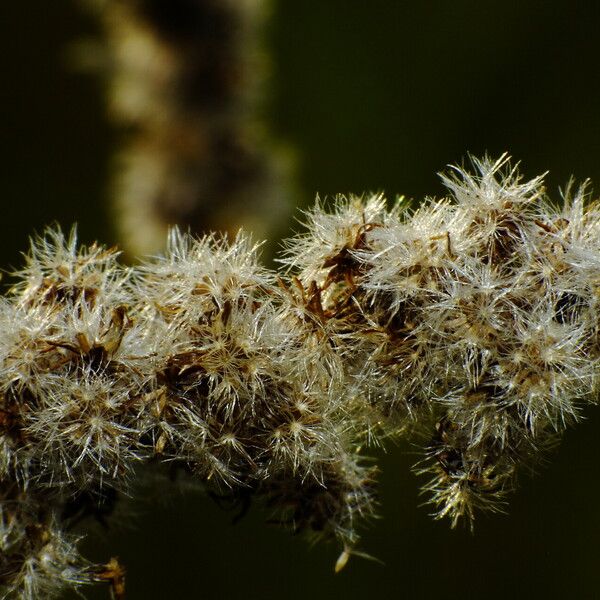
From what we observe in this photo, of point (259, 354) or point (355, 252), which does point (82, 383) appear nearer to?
point (259, 354)

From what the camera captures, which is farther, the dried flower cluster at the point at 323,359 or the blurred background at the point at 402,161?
the blurred background at the point at 402,161

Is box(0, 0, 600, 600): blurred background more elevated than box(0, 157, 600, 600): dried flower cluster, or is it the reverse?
box(0, 0, 600, 600): blurred background

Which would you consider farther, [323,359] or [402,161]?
[402,161]

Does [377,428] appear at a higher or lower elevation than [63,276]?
lower

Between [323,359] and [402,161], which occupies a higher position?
[402,161]

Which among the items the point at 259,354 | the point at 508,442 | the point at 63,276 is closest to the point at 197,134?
Result: the point at 63,276
